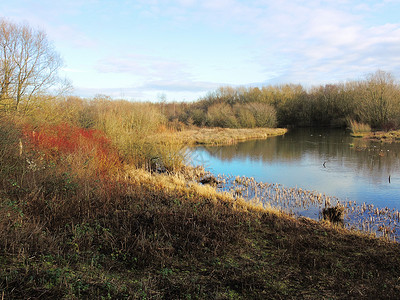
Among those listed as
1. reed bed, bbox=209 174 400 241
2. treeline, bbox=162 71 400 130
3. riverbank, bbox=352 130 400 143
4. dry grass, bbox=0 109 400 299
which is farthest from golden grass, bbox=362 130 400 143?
dry grass, bbox=0 109 400 299

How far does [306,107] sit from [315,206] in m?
42.6

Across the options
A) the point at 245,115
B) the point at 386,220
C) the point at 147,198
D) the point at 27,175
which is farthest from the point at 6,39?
the point at 245,115

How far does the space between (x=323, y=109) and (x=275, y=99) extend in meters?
8.03

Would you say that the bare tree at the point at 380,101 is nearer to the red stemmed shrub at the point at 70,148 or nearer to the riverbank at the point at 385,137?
the riverbank at the point at 385,137

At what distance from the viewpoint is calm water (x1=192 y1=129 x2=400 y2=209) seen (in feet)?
35.5

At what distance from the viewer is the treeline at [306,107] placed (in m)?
34.3

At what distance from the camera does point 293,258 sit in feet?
16.0

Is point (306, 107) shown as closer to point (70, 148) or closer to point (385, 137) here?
point (385, 137)

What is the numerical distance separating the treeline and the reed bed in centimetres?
2172

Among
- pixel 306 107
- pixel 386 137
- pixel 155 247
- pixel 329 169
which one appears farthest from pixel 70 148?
pixel 306 107

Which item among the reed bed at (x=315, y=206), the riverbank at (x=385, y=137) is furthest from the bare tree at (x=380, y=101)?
the reed bed at (x=315, y=206)

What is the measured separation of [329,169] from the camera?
15.0 m

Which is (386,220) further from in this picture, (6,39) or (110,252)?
(6,39)

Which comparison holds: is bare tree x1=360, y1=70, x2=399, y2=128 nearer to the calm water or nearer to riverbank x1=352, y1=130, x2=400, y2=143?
riverbank x1=352, y1=130, x2=400, y2=143
